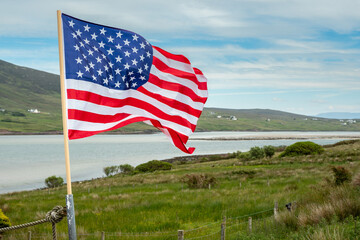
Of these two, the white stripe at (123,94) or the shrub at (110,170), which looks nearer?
the white stripe at (123,94)

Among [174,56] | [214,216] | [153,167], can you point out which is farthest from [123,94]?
[153,167]

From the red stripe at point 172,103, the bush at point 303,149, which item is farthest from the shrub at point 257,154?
the red stripe at point 172,103

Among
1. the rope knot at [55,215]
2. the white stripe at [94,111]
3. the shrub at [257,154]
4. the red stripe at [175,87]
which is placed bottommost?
the shrub at [257,154]

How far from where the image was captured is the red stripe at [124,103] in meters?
6.70

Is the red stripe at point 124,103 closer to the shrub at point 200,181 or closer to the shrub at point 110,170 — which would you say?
the shrub at point 200,181

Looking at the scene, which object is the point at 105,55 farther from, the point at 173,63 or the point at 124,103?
the point at 173,63

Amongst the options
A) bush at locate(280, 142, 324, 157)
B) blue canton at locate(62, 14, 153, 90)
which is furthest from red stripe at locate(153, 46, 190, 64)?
bush at locate(280, 142, 324, 157)

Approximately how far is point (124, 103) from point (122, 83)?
432mm

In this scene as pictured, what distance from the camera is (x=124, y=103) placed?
7.79 m

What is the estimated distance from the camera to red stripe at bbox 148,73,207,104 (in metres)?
8.53

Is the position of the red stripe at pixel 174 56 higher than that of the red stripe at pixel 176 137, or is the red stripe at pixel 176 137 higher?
the red stripe at pixel 174 56

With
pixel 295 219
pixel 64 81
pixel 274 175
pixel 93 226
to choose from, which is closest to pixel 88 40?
pixel 64 81

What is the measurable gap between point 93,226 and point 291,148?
50.1 meters

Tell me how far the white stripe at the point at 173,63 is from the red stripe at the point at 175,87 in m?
0.42
